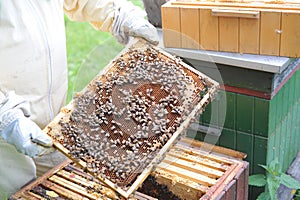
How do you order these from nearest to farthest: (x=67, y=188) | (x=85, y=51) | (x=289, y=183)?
(x=67, y=188)
(x=289, y=183)
(x=85, y=51)

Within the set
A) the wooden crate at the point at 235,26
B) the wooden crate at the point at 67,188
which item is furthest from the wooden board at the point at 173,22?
the wooden crate at the point at 67,188

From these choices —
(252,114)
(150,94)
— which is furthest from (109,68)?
(252,114)

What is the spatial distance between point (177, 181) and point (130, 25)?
2.86ft

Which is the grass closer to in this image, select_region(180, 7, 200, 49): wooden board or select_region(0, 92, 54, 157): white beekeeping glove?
select_region(0, 92, 54, 157): white beekeeping glove

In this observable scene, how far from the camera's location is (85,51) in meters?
6.18

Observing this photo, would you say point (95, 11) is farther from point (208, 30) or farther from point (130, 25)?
point (208, 30)

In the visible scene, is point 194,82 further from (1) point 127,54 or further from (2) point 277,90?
(2) point 277,90

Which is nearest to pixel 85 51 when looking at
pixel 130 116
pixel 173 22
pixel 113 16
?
pixel 173 22

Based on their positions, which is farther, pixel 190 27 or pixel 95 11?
pixel 190 27

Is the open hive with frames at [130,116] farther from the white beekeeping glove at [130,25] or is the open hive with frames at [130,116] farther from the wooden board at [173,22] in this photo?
the wooden board at [173,22]

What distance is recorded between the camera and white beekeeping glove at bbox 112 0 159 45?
7.92ft

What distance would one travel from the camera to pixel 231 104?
113 inches

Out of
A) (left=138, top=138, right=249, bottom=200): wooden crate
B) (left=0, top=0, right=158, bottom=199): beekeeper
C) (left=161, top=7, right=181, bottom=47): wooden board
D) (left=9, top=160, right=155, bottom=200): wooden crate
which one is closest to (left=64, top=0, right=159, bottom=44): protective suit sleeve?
(left=0, top=0, right=158, bottom=199): beekeeper

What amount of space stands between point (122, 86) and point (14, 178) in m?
0.84
